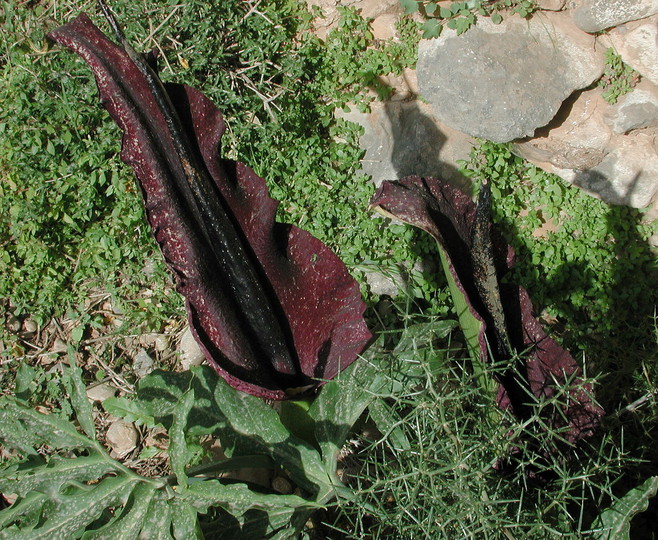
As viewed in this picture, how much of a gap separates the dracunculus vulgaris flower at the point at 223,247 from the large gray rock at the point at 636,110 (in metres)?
1.41

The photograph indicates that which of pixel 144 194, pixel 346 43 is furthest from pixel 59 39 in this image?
pixel 346 43

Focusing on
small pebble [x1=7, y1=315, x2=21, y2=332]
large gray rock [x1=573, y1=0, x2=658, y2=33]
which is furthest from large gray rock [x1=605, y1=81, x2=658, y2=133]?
small pebble [x1=7, y1=315, x2=21, y2=332]

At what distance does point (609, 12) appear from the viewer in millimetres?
2217

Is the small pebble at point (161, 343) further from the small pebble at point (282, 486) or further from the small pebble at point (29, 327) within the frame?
the small pebble at point (282, 486)

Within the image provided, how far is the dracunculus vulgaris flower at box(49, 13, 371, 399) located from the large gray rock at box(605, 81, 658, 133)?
1.41 m

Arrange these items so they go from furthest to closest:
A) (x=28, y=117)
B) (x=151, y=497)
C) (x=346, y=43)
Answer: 1. (x=346, y=43)
2. (x=28, y=117)
3. (x=151, y=497)

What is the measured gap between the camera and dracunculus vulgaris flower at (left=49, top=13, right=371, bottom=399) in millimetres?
1219

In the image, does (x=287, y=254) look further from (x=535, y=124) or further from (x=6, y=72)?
(x=6, y=72)

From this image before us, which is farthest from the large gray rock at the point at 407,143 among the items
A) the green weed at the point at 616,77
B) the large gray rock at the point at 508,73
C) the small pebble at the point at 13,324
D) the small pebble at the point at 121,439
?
the small pebble at the point at 13,324

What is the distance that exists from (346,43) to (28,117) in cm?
122

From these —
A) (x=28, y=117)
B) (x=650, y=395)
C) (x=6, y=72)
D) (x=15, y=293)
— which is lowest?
(x=650, y=395)

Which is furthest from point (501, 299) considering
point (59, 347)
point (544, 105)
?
point (59, 347)

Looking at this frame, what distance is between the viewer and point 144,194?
1.25m

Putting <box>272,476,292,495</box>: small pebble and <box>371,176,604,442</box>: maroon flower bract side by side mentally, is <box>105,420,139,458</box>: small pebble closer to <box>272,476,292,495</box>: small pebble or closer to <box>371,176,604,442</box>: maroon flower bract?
<box>272,476,292,495</box>: small pebble
